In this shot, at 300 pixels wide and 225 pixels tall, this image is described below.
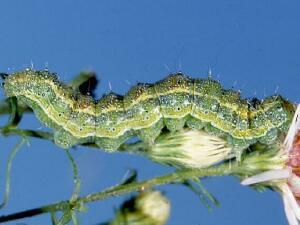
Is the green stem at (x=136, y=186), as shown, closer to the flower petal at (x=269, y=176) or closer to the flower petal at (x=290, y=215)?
the flower petal at (x=269, y=176)

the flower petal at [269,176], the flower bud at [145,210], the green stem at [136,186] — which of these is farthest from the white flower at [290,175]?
the flower bud at [145,210]

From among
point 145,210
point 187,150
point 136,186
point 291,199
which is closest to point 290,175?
point 291,199

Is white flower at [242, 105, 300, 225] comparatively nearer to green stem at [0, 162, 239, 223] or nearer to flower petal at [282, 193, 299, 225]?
flower petal at [282, 193, 299, 225]

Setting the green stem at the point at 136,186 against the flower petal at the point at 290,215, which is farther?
the flower petal at the point at 290,215

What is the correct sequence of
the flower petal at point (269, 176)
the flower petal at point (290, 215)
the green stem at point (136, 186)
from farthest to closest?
1. the flower petal at point (290, 215)
2. the flower petal at point (269, 176)
3. the green stem at point (136, 186)

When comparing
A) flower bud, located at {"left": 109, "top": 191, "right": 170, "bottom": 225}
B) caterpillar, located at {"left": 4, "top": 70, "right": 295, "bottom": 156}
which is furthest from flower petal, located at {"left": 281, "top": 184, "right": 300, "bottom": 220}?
flower bud, located at {"left": 109, "top": 191, "right": 170, "bottom": 225}
